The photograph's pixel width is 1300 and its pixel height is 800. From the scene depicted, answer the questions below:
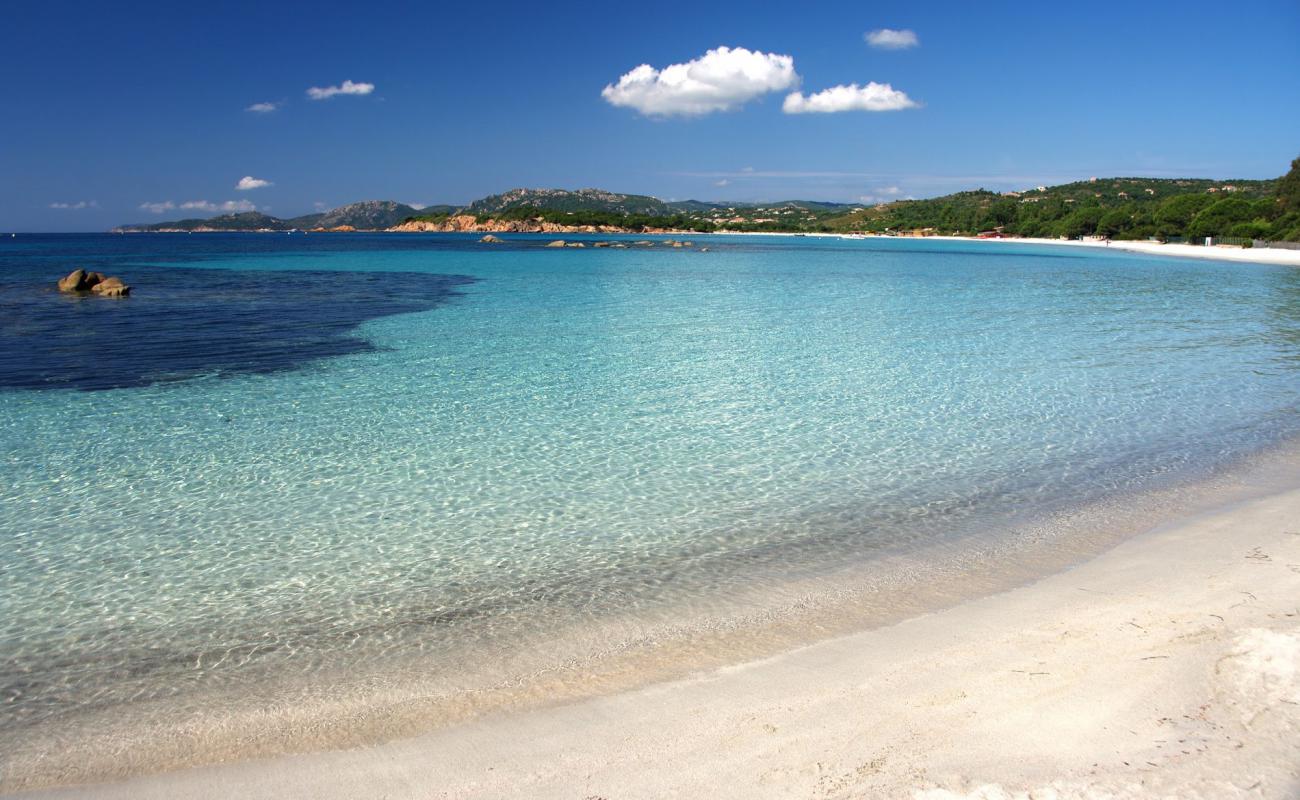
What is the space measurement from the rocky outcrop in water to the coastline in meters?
35.7

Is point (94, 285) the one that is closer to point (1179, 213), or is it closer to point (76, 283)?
point (76, 283)

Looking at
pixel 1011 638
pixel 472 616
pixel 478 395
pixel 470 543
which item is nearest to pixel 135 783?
pixel 472 616

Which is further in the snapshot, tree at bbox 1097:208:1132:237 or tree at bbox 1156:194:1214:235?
tree at bbox 1097:208:1132:237

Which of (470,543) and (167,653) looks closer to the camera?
(167,653)

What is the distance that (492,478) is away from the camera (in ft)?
31.8

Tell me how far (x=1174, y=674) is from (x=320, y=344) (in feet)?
65.6

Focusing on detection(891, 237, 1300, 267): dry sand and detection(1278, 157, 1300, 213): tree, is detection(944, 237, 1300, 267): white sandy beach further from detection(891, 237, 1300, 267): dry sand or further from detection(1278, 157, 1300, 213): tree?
detection(1278, 157, 1300, 213): tree

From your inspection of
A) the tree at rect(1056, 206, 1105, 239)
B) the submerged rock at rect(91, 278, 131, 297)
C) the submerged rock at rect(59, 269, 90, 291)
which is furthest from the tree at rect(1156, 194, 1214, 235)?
the submerged rock at rect(59, 269, 90, 291)

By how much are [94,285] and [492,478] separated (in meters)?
35.0

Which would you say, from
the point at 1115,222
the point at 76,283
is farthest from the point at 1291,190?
the point at 76,283

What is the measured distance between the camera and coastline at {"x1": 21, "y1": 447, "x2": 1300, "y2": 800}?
4086 millimetres

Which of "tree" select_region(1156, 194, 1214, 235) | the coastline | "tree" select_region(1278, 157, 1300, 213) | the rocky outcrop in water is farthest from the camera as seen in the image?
"tree" select_region(1156, 194, 1214, 235)

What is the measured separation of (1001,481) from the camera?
9.66 metres

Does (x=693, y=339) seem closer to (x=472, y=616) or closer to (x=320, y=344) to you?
(x=320, y=344)
